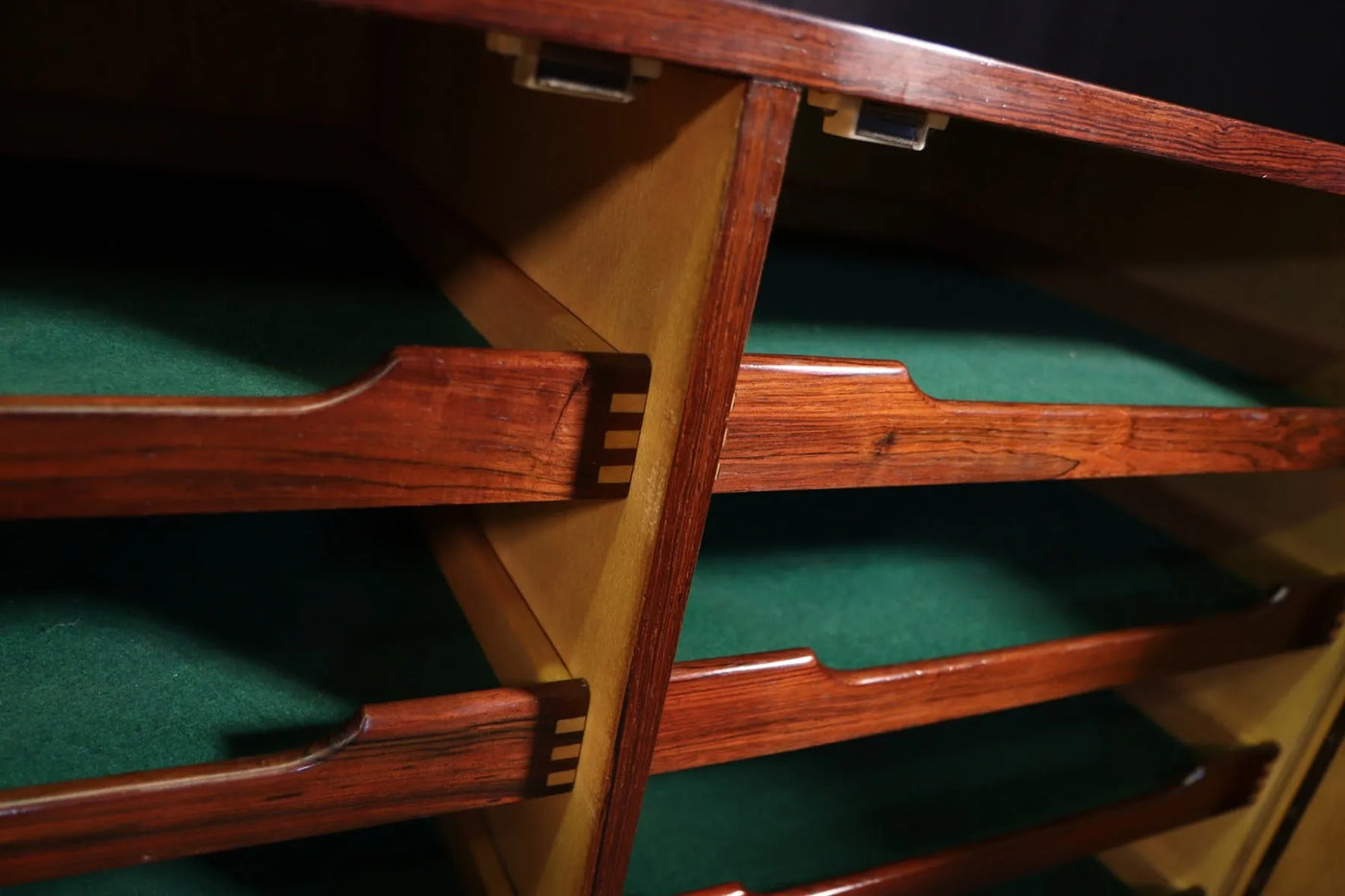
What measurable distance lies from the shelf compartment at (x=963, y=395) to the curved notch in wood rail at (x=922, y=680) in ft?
0.43

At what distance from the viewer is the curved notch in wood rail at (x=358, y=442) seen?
1.27 feet

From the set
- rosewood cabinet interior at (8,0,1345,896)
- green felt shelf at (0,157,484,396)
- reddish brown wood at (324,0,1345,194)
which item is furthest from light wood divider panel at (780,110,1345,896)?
green felt shelf at (0,157,484,396)

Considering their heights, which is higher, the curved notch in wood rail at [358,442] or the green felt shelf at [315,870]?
the curved notch in wood rail at [358,442]

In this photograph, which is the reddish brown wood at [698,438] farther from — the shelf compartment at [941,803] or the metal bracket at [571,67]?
the shelf compartment at [941,803]

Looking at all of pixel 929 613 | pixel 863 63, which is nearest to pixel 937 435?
pixel 863 63

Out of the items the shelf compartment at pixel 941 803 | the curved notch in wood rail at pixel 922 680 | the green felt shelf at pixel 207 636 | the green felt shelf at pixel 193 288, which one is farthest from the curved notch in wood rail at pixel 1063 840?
the green felt shelf at pixel 193 288

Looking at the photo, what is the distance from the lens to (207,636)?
0.68 metres

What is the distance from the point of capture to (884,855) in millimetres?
874

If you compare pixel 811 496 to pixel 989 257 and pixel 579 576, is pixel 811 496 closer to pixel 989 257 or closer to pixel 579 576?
pixel 989 257

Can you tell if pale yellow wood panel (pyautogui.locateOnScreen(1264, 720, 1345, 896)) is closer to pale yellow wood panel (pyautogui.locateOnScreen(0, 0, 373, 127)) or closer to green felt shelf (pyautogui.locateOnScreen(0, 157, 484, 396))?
green felt shelf (pyautogui.locateOnScreen(0, 157, 484, 396))

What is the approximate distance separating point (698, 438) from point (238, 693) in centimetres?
35

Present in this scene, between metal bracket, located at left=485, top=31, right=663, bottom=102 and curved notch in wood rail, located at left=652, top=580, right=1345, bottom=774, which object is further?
curved notch in wood rail, located at left=652, top=580, right=1345, bottom=774

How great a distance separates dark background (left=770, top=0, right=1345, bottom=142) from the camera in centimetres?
103

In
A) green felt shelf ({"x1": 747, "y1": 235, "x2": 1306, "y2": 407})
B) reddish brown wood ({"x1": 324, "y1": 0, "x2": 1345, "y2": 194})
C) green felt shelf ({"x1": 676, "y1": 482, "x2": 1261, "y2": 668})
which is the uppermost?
reddish brown wood ({"x1": 324, "y1": 0, "x2": 1345, "y2": 194})
